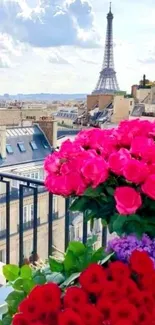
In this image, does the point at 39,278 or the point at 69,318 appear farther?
the point at 39,278

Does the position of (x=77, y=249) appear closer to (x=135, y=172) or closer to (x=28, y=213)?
(x=135, y=172)

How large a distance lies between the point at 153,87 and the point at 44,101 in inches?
1276

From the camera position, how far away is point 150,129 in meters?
1.41

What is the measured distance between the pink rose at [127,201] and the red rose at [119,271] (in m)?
0.13

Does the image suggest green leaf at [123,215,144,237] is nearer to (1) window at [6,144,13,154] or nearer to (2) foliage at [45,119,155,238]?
(2) foliage at [45,119,155,238]

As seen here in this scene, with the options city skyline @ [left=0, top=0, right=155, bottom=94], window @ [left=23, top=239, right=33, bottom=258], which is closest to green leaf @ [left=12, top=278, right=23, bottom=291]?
window @ [left=23, top=239, right=33, bottom=258]

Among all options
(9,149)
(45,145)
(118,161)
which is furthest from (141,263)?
(45,145)

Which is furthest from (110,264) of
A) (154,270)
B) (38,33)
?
(38,33)

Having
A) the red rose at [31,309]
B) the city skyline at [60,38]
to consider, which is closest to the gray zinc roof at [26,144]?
the city skyline at [60,38]

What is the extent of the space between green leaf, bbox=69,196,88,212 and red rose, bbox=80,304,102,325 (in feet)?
1.21

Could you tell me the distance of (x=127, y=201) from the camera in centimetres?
117

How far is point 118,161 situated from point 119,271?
0.28 m

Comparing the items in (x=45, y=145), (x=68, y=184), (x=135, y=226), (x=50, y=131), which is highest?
(x=68, y=184)

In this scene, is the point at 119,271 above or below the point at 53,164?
below
